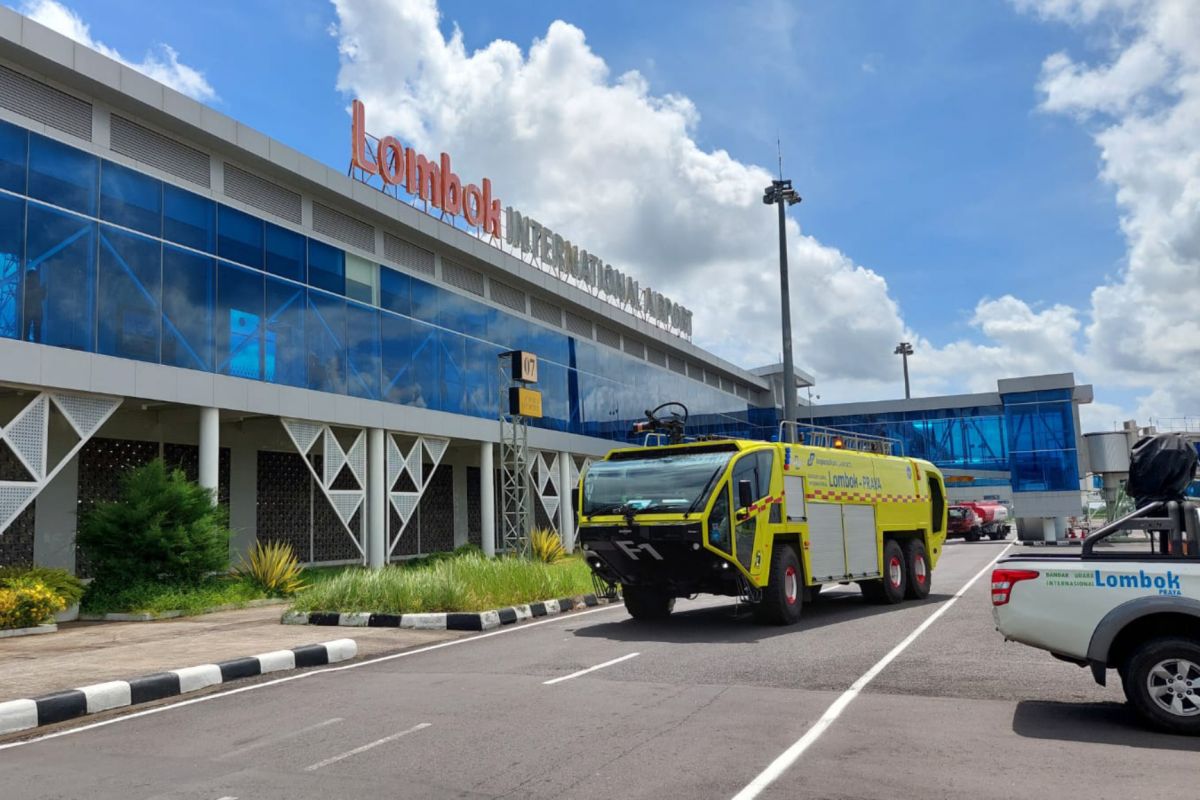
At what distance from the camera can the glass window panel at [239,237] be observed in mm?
19781

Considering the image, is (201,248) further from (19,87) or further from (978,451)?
(978,451)

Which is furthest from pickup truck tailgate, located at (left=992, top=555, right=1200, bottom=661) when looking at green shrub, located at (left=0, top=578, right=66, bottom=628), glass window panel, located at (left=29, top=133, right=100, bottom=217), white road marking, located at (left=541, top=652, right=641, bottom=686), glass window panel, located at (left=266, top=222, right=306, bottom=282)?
glass window panel, located at (left=266, top=222, right=306, bottom=282)

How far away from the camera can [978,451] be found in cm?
6481

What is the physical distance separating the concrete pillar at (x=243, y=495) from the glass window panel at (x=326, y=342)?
2.96m

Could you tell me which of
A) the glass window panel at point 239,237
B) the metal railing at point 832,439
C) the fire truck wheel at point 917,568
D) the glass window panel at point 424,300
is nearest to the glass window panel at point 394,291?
the glass window panel at point 424,300

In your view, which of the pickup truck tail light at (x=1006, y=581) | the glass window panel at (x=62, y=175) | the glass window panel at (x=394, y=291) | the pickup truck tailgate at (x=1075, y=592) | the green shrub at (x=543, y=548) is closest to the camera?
the pickup truck tailgate at (x=1075, y=592)

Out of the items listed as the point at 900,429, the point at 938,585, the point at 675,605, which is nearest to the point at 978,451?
the point at 900,429

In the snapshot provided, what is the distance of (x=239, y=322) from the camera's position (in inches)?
780

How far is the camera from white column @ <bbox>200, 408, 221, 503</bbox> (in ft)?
61.6

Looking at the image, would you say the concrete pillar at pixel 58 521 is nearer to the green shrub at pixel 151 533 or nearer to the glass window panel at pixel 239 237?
the green shrub at pixel 151 533

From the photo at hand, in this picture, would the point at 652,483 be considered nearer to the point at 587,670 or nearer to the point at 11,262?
the point at 587,670

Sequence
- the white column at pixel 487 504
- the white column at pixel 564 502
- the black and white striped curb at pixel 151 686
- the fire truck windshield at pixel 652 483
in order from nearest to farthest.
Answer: the black and white striped curb at pixel 151 686 → the fire truck windshield at pixel 652 483 → the white column at pixel 487 504 → the white column at pixel 564 502

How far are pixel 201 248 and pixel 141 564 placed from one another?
641cm

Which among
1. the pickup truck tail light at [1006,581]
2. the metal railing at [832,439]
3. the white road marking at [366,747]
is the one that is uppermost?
the metal railing at [832,439]
